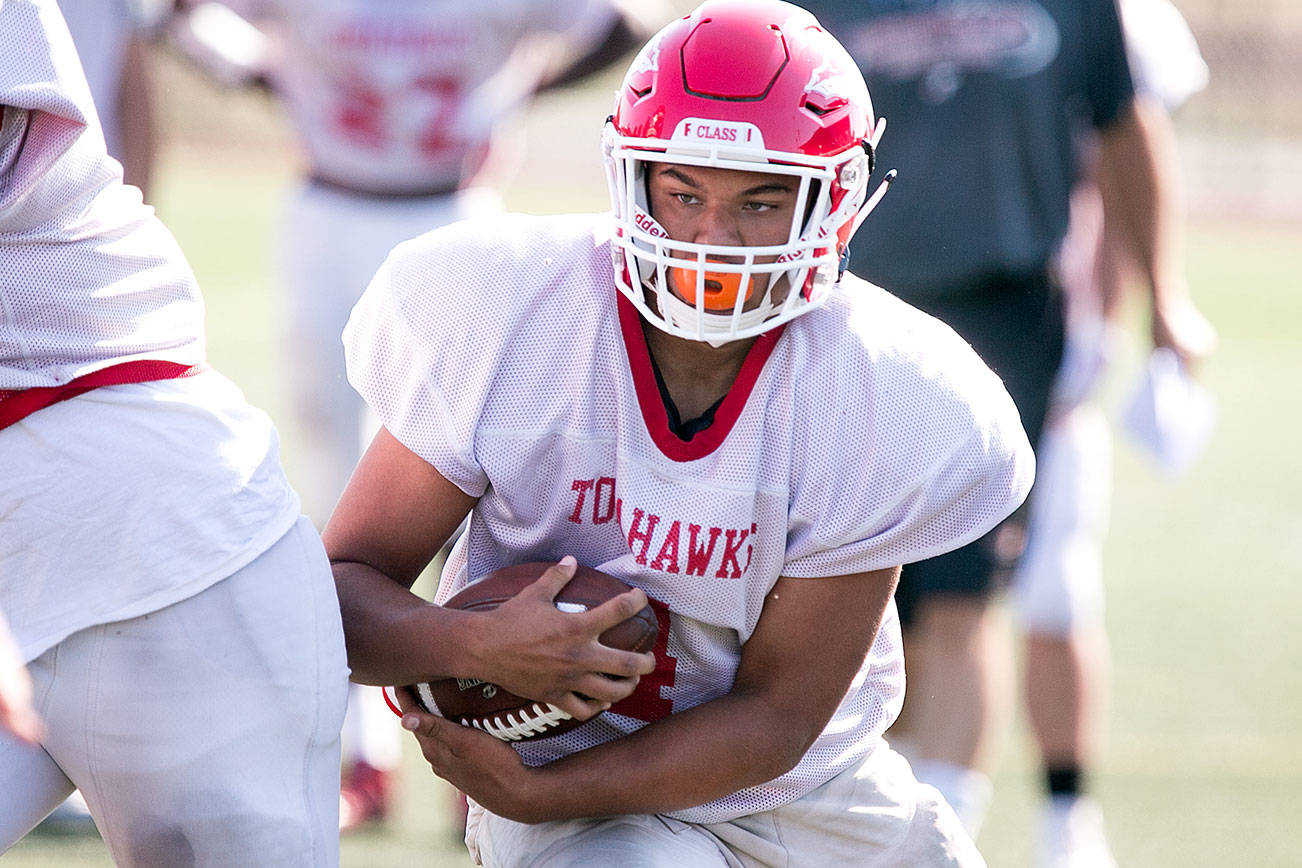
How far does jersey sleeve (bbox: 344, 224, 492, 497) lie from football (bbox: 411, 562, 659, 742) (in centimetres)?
13

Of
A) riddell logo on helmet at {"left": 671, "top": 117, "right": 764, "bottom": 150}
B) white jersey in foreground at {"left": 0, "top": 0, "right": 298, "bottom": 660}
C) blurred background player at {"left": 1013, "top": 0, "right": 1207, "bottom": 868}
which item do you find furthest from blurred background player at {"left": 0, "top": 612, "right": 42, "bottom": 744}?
blurred background player at {"left": 1013, "top": 0, "right": 1207, "bottom": 868}

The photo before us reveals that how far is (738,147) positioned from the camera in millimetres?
2002

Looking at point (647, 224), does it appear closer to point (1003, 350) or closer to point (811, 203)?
point (811, 203)

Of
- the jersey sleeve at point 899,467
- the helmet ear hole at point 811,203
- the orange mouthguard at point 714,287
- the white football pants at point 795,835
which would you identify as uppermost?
the helmet ear hole at point 811,203

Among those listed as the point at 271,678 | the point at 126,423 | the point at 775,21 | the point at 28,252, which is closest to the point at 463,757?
the point at 271,678

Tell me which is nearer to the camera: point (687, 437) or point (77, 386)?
point (77, 386)

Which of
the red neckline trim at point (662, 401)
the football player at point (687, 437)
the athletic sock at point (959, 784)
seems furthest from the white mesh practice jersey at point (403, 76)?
the red neckline trim at point (662, 401)

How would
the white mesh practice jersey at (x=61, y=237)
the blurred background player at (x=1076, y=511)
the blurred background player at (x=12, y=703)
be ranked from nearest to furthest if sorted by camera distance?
the blurred background player at (x=12, y=703) < the white mesh practice jersey at (x=61, y=237) < the blurred background player at (x=1076, y=511)

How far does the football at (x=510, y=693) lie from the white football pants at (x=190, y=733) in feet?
0.59

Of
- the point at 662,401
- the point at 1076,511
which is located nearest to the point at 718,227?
the point at 662,401

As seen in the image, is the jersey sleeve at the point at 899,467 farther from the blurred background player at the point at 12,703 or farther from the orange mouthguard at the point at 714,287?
the blurred background player at the point at 12,703

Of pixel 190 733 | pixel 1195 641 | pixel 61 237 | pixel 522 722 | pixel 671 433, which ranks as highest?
pixel 61 237

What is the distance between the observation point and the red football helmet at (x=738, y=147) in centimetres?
201

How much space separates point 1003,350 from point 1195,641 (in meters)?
1.89
